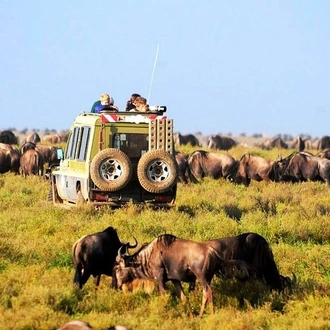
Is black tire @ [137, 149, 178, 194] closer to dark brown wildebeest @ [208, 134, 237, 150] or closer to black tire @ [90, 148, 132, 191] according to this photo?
black tire @ [90, 148, 132, 191]

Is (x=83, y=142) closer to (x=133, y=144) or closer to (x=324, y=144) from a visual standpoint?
(x=133, y=144)

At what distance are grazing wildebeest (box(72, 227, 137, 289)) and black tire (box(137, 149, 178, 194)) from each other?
4.93 meters

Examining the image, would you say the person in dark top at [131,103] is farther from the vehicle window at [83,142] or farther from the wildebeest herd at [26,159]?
the wildebeest herd at [26,159]

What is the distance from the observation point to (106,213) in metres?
18.3

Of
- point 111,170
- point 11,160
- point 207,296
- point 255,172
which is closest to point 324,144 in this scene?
point 255,172

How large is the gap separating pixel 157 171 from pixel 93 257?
546 centimetres

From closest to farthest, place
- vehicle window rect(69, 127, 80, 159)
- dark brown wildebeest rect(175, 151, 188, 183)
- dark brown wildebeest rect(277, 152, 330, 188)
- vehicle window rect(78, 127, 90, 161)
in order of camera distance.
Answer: vehicle window rect(78, 127, 90, 161) < vehicle window rect(69, 127, 80, 159) < dark brown wildebeest rect(175, 151, 188, 183) < dark brown wildebeest rect(277, 152, 330, 188)

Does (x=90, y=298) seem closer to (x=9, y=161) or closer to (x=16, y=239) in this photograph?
(x=16, y=239)

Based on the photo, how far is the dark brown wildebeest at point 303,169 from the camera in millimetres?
33219

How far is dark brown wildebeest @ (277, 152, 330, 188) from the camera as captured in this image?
33219 mm

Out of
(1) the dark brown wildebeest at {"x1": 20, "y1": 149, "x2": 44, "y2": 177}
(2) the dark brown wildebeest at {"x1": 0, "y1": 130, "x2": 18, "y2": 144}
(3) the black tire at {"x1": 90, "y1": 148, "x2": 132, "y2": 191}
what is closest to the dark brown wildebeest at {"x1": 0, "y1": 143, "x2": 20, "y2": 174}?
(1) the dark brown wildebeest at {"x1": 20, "y1": 149, "x2": 44, "y2": 177}

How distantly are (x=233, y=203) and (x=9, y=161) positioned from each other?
40.1ft

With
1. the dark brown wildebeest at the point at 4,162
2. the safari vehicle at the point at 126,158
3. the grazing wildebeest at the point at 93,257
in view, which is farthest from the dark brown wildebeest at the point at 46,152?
the grazing wildebeest at the point at 93,257

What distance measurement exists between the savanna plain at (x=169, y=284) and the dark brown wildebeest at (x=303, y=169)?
975 centimetres
